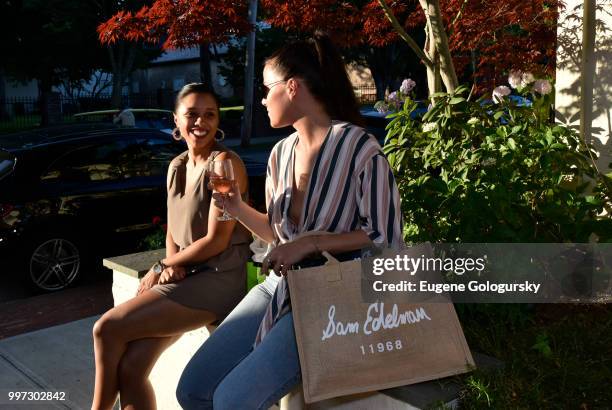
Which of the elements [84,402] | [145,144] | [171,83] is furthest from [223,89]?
[84,402]

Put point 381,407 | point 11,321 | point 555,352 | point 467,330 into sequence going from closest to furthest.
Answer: point 381,407 < point 555,352 < point 467,330 < point 11,321

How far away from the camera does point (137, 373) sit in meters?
3.17

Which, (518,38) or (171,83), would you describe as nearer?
(518,38)

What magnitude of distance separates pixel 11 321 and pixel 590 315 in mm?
4452

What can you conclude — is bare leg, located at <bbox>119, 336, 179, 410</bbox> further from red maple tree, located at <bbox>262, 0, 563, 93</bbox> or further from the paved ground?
red maple tree, located at <bbox>262, 0, 563, 93</bbox>

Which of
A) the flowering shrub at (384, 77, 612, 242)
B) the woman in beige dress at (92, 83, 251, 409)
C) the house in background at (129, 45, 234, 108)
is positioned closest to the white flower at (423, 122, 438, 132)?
the flowering shrub at (384, 77, 612, 242)

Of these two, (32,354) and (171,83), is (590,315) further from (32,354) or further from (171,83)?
(171,83)

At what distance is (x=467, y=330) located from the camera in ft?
10.8

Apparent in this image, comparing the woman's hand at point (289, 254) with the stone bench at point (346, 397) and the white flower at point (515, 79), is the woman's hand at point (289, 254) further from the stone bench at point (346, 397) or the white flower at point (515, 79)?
the white flower at point (515, 79)

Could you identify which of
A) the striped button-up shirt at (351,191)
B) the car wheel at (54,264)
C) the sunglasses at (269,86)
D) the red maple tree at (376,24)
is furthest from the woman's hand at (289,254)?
the car wheel at (54,264)

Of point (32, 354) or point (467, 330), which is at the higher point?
point (467, 330)

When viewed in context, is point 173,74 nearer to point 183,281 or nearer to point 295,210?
point 183,281

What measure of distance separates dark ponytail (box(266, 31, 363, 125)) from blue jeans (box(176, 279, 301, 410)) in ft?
2.56

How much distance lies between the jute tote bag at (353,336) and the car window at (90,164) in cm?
496
